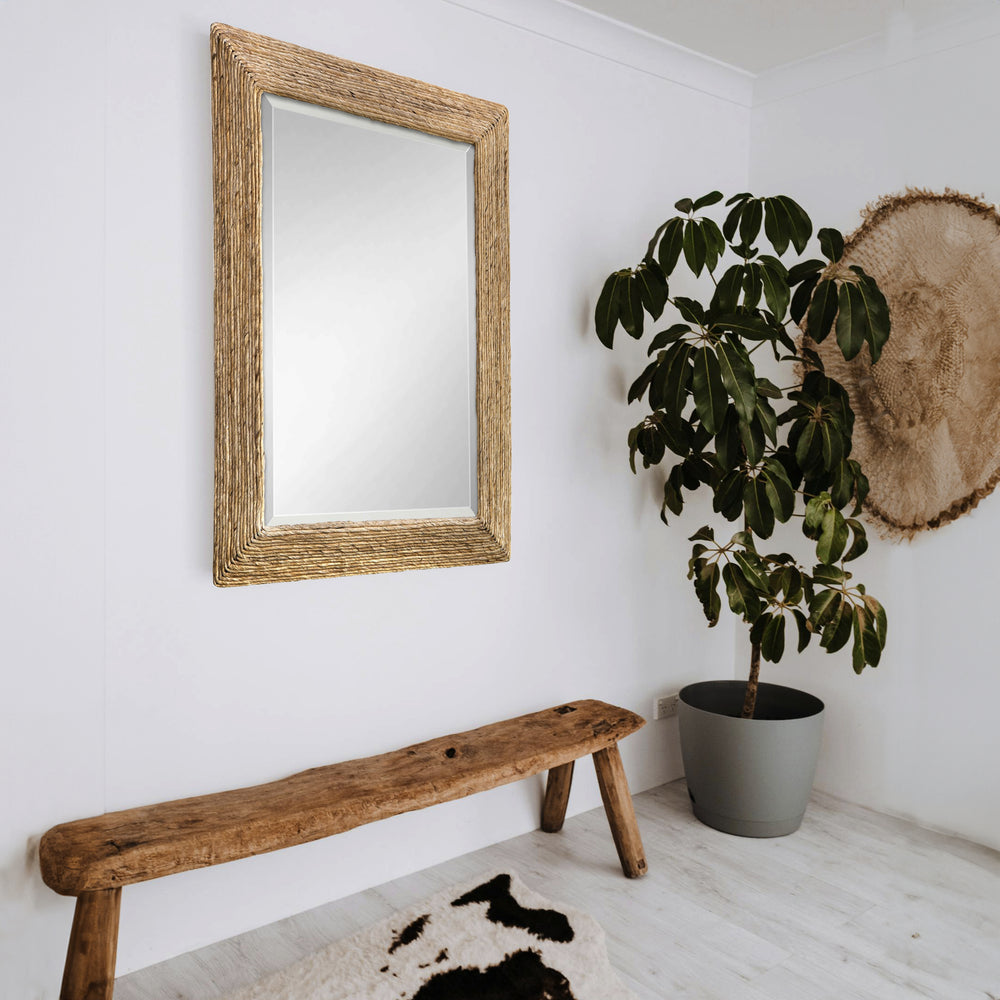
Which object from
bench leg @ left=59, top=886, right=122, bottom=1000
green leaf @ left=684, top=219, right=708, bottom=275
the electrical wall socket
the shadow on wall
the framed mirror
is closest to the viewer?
bench leg @ left=59, top=886, right=122, bottom=1000

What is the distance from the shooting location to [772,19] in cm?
265

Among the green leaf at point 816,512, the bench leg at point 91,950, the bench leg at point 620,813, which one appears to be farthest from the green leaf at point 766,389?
the bench leg at point 91,950

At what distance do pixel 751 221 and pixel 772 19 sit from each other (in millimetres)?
712

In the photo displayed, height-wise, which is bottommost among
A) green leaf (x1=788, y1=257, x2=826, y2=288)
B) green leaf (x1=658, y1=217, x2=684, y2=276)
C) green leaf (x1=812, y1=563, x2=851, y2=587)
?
green leaf (x1=812, y1=563, x2=851, y2=587)

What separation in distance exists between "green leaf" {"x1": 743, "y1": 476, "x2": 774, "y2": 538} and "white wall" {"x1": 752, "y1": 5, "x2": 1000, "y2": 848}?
0.63 metres

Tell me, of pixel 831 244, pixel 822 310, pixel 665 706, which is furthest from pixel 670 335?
pixel 665 706

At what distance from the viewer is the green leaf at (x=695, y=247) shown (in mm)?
2402

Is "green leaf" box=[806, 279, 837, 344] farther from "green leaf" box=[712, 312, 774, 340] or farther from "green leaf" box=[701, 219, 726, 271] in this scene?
"green leaf" box=[701, 219, 726, 271]

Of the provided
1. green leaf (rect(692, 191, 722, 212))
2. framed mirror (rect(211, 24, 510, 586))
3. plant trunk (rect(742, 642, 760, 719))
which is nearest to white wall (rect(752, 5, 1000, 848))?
plant trunk (rect(742, 642, 760, 719))

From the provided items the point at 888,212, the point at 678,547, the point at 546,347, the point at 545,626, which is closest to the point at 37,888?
the point at 545,626

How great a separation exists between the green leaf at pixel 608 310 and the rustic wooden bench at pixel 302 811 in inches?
42.8

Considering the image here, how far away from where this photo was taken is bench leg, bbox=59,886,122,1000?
5.30 ft

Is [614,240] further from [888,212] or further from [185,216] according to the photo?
[185,216]

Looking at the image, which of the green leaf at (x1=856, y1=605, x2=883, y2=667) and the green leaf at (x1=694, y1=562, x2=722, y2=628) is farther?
the green leaf at (x1=694, y1=562, x2=722, y2=628)
